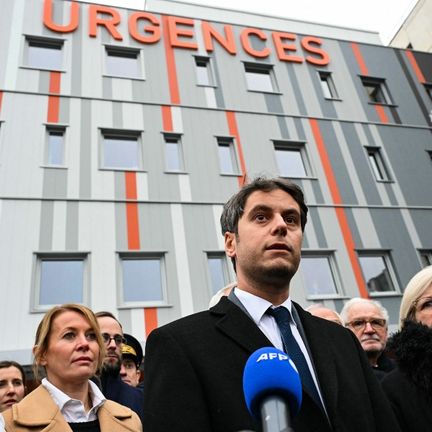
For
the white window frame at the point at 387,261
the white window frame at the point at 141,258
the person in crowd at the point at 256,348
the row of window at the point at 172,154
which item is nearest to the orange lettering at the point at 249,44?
the row of window at the point at 172,154

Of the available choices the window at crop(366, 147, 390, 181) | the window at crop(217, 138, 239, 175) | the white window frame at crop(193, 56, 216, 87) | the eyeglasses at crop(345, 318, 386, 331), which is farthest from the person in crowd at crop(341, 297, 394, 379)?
the white window frame at crop(193, 56, 216, 87)

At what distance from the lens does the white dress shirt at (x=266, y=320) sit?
1.89 metres

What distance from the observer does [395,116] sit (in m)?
15.9

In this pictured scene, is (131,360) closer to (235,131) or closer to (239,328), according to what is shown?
(239,328)

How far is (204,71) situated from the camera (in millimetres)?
14984

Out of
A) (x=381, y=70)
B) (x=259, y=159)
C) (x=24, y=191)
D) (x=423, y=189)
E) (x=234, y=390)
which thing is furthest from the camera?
(x=381, y=70)

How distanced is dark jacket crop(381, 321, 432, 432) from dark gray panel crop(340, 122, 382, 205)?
11821 mm

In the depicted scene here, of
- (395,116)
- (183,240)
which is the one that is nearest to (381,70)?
(395,116)

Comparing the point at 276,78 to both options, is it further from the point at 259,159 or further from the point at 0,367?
the point at 0,367

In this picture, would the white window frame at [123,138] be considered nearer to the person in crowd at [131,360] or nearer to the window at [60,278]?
the window at [60,278]

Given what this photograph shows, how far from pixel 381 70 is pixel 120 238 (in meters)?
12.8

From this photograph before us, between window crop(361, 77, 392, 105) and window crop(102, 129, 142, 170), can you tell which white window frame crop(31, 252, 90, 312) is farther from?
window crop(361, 77, 392, 105)

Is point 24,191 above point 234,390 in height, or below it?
above

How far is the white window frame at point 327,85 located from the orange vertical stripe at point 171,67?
5584 mm
